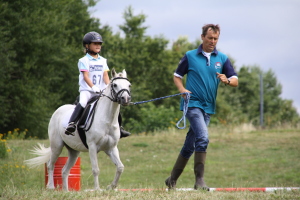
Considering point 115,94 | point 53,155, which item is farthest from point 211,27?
point 53,155

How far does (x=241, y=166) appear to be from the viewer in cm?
1862

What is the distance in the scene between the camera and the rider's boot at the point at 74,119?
9.51 meters

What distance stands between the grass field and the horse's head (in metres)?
4.00

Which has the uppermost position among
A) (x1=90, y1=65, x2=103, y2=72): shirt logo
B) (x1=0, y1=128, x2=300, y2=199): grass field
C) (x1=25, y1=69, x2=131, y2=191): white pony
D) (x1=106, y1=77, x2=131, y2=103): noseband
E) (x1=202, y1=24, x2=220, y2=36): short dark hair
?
(x1=202, y1=24, x2=220, y2=36): short dark hair

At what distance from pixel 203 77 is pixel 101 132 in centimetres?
198

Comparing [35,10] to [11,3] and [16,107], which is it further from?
[16,107]

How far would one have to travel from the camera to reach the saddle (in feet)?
31.0

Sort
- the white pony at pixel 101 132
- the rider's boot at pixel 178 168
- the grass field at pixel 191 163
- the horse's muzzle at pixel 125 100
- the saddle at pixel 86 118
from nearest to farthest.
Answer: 1. the horse's muzzle at pixel 125 100
2. the white pony at pixel 101 132
3. the rider's boot at pixel 178 168
4. the saddle at pixel 86 118
5. the grass field at pixel 191 163

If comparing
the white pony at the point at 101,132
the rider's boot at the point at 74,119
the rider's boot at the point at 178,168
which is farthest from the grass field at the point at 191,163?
the rider's boot at the point at 74,119

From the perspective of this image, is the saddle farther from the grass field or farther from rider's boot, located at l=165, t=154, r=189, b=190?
the grass field

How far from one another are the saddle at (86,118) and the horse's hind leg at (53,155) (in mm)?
980

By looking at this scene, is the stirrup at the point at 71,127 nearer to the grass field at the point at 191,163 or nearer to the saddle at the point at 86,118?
the saddle at the point at 86,118

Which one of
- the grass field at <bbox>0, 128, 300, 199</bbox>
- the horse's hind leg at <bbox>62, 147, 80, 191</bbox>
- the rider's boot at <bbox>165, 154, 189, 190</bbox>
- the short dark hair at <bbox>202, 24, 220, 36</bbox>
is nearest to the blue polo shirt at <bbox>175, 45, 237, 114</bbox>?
the short dark hair at <bbox>202, 24, 220, 36</bbox>

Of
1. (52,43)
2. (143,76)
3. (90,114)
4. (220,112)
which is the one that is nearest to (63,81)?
(52,43)
